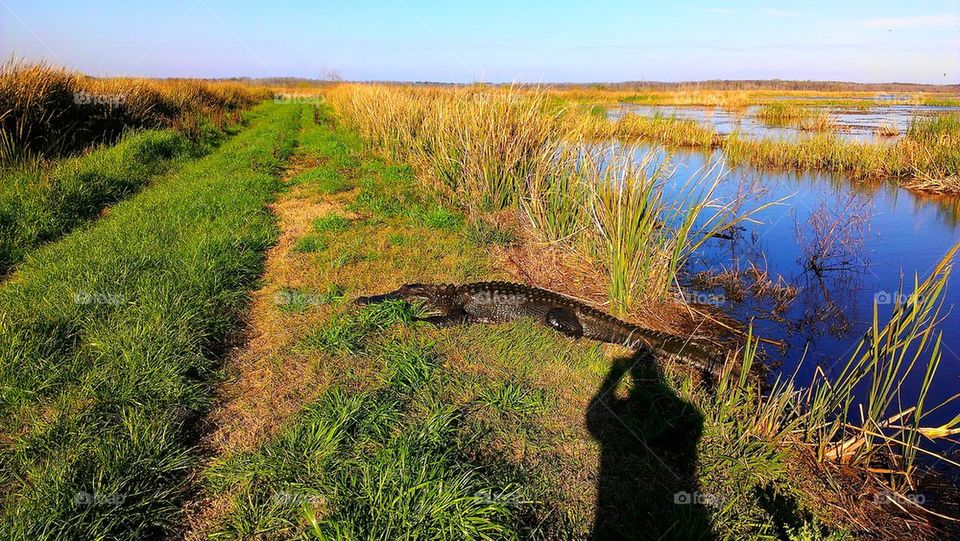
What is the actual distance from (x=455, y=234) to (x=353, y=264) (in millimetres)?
1702

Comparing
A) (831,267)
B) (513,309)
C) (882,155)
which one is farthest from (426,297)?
(882,155)

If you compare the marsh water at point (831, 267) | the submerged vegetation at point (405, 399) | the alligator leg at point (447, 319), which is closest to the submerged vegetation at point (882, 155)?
the marsh water at point (831, 267)

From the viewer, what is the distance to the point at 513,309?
4730 mm

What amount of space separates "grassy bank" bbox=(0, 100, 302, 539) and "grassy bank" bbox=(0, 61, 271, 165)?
492 centimetres

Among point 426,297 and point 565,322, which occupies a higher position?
point 426,297

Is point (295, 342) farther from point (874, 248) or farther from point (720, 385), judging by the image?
point (874, 248)

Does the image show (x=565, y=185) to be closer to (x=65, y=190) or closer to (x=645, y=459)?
(x=645, y=459)

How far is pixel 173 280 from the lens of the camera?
182 inches

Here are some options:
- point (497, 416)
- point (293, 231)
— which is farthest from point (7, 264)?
point (497, 416)

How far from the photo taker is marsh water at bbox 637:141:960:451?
4703 mm

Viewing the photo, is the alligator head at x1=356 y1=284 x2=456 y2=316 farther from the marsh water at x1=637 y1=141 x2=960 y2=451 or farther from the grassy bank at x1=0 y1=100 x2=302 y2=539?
the marsh water at x1=637 y1=141 x2=960 y2=451

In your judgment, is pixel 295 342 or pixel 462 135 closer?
pixel 295 342

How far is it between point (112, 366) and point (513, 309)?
2.98 meters

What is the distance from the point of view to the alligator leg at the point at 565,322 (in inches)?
177
